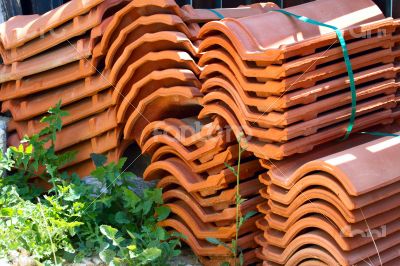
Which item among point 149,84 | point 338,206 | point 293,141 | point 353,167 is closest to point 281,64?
point 293,141

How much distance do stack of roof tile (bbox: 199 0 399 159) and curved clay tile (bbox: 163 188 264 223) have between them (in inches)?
17.3

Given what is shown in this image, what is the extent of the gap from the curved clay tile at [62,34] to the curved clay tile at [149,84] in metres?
0.49

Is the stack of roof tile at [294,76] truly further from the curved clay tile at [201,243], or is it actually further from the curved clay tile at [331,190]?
the curved clay tile at [201,243]

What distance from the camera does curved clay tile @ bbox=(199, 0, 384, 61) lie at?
4379 mm

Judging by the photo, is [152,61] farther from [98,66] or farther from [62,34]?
[62,34]

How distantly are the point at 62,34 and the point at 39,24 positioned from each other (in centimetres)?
21

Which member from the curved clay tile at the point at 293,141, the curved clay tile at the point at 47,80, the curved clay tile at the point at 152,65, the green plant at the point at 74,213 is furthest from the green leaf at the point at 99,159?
the curved clay tile at the point at 293,141

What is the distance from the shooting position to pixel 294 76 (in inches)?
172

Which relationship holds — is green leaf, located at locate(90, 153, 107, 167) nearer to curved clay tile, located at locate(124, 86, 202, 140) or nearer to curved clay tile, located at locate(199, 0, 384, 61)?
curved clay tile, located at locate(124, 86, 202, 140)

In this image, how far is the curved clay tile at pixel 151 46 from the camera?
501cm

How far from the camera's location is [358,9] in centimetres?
499

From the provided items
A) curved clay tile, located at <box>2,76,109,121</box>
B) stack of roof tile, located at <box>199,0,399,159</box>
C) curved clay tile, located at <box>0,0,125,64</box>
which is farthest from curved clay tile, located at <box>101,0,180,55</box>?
stack of roof tile, located at <box>199,0,399,159</box>

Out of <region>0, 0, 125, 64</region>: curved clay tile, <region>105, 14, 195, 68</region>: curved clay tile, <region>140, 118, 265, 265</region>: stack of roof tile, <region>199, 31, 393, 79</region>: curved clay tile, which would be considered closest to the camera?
<region>199, 31, 393, 79</region>: curved clay tile

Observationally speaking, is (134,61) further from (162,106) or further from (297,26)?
(297,26)
